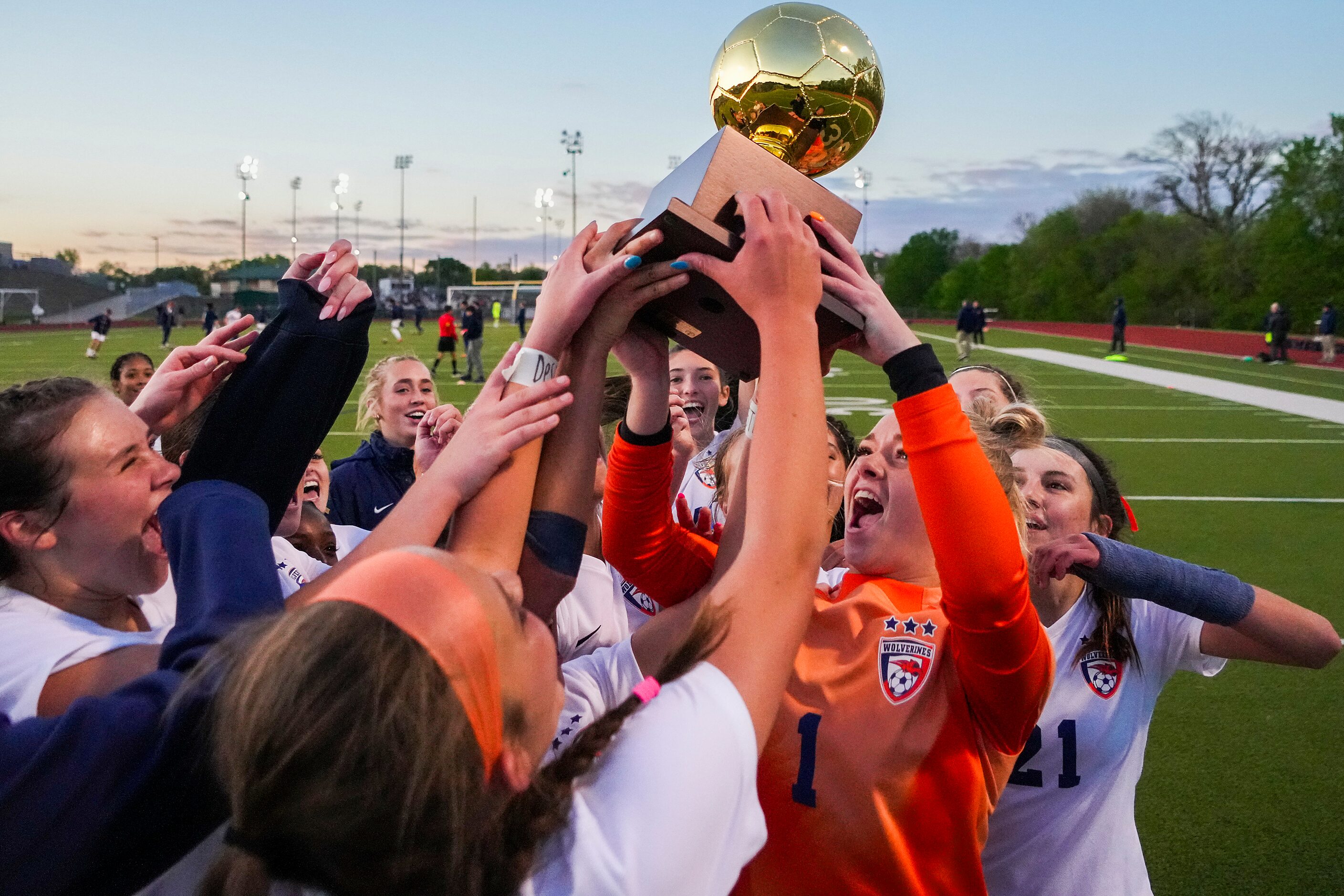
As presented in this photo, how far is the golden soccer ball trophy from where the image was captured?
1.83 m

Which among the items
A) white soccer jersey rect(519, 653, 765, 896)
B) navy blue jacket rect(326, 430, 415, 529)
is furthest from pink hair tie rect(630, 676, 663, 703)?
navy blue jacket rect(326, 430, 415, 529)

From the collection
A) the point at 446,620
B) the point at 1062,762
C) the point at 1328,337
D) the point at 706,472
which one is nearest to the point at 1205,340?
the point at 1328,337

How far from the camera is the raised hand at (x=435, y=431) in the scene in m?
2.94

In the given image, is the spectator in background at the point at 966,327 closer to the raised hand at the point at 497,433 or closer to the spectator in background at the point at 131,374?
the spectator in background at the point at 131,374

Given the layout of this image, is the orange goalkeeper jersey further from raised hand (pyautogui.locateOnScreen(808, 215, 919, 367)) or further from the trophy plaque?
the trophy plaque

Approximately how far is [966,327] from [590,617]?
29389mm

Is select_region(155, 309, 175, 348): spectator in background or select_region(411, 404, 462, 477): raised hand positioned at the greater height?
select_region(411, 404, 462, 477): raised hand

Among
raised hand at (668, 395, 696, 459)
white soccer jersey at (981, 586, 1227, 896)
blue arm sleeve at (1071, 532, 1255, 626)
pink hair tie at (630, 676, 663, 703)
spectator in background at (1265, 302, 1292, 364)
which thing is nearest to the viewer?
pink hair tie at (630, 676, 663, 703)

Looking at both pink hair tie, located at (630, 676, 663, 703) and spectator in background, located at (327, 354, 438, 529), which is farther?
spectator in background, located at (327, 354, 438, 529)

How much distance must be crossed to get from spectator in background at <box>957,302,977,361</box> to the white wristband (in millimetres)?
29283

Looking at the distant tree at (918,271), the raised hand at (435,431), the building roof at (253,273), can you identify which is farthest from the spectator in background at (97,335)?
the distant tree at (918,271)

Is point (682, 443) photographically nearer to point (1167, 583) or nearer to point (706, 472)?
point (706, 472)

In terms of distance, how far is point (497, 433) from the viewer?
1451 millimetres

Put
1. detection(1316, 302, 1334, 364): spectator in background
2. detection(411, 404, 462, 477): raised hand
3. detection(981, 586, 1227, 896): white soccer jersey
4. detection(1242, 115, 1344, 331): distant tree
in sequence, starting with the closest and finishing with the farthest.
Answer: detection(981, 586, 1227, 896): white soccer jersey, detection(411, 404, 462, 477): raised hand, detection(1316, 302, 1334, 364): spectator in background, detection(1242, 115, 1344, 331): distant tree
